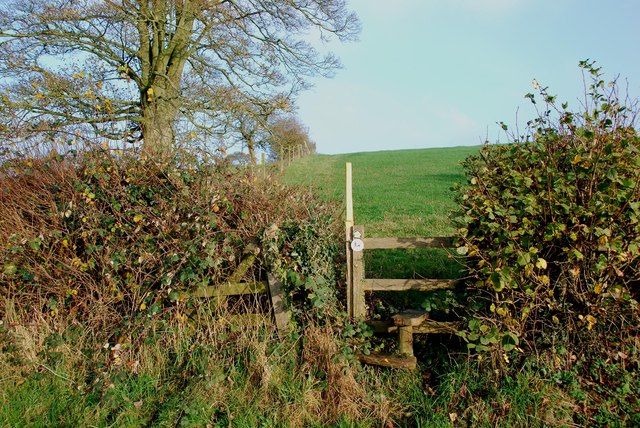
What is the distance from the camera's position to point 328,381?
15.4ft

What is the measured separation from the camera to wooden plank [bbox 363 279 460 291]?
503 centimetres

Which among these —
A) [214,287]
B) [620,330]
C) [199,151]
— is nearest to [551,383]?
[620,330]

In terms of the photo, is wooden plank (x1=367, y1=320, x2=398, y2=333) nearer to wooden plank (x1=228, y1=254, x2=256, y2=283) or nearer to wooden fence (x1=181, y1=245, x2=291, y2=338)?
wooden fence (x1=181, y1=245, x2=291, y2=338)

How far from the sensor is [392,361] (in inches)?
191

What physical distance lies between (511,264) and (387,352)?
63.5 inches

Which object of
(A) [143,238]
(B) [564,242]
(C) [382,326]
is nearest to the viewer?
(B) [564,242]

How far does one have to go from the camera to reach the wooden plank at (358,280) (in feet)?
16.7

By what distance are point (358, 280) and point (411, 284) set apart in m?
0.56

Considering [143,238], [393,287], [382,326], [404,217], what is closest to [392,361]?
[382,326]

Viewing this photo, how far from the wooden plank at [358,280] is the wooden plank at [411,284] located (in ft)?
0.25

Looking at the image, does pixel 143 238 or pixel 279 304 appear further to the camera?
pixel 143 238

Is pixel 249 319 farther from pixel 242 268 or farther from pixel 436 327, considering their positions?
pixel 436 327

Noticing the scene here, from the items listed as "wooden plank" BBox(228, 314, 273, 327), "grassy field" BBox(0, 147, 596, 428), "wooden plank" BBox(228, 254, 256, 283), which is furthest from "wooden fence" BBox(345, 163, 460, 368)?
"wooden plank" BBox(228, 254, 256, 283)

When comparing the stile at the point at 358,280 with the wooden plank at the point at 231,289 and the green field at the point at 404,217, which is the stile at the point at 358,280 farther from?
the wooden plank at the point at 231,289
